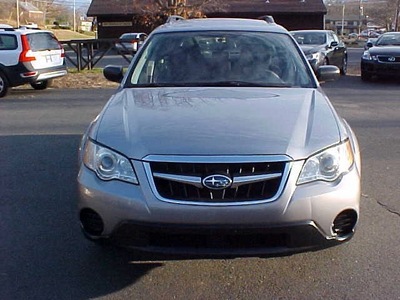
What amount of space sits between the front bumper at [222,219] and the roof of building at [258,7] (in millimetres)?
34985

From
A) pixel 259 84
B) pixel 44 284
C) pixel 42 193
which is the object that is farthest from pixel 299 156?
pixel 42 193

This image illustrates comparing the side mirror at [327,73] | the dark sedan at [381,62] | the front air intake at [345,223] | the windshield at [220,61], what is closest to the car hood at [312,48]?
the dark sedan at [381,62]

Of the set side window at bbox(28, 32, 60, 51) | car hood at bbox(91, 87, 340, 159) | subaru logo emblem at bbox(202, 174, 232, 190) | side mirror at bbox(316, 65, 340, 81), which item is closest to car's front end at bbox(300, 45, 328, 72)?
side window at bbox(28, 32, 60, 51)

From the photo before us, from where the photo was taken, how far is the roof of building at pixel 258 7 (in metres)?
37.4

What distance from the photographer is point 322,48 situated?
618 inches

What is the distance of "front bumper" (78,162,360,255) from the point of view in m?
3.01

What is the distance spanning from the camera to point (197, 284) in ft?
11.3

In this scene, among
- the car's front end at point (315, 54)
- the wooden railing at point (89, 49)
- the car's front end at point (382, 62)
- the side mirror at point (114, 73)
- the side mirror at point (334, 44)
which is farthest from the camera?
the wooden railing at point (89, 49)

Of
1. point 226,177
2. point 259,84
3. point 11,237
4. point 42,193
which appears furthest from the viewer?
point 42,193

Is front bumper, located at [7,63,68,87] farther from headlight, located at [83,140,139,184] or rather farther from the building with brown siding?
the building with brown siding

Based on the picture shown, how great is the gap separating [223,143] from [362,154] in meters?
4.13

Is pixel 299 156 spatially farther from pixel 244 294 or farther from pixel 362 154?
pixel 362 154

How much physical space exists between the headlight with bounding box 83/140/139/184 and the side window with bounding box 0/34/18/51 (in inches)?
394

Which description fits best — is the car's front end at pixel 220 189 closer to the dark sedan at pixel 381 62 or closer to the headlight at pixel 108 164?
the headlight at pixel 108 164
